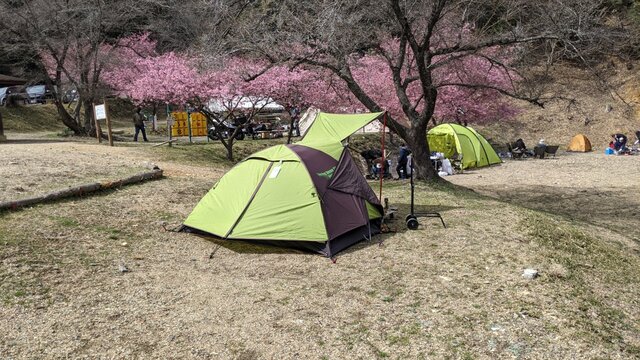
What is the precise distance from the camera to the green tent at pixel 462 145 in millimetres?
19766

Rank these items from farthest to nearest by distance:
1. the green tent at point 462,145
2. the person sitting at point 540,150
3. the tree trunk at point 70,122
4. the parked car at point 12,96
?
the parked car at point 12,96 → the person sitting at point 540,150 → the tree trunk at point 70,122 → the green tent at point 462,145

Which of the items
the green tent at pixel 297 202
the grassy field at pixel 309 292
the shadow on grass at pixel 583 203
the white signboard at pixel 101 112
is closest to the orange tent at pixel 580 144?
the shadow on grass at pixel 583 203

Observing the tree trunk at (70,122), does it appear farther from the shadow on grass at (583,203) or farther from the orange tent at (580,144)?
the orange tent at (580,144)

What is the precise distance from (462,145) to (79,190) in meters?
14.9

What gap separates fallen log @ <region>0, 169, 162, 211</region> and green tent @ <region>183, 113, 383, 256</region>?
7.63 ft

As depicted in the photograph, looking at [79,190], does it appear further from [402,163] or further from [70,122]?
[70,122]

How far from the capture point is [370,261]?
623cm

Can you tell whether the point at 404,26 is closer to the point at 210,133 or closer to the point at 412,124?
the point at 412,124

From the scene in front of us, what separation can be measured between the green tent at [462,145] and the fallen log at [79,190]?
12545mm

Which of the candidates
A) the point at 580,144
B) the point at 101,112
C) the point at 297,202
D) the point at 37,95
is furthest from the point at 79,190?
the point at 37,95

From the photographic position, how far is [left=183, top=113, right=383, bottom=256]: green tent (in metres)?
6.65

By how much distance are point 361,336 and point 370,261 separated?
6.57 ft

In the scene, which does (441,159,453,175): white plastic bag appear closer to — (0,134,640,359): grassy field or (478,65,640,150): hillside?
(0,134,640,359): grassy field

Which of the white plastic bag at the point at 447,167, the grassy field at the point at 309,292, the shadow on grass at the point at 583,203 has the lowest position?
the shadow on grass at the point at 583,203
